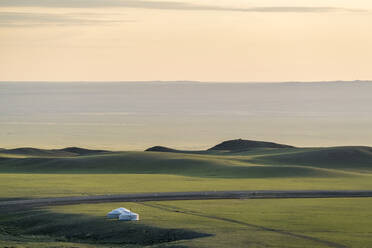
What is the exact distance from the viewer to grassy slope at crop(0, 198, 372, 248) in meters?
64.9

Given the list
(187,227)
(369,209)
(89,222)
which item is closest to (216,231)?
(187,227)

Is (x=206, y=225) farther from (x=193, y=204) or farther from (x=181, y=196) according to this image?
(x=181, y=196)

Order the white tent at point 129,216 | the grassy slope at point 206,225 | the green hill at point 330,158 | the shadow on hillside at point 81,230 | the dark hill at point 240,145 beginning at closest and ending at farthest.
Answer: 1. the grassy slope at point 206,225
2. the shadow on hillside at point 81,230
3. the white tent at point 129,216
4. the green hill at point 330,158
5. the dark hill at point 240,145

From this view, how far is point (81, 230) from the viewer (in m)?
72.4

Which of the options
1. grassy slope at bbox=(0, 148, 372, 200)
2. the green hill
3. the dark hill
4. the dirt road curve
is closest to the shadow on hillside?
the dirt road curve

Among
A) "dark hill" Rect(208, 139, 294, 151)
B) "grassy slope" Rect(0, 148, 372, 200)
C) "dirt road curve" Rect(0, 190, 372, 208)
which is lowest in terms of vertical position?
"dirt road curve" Rect(0, 190, 372, 208)

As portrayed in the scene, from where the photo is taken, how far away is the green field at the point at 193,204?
67500mm

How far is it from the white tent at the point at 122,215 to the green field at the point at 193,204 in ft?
2.63

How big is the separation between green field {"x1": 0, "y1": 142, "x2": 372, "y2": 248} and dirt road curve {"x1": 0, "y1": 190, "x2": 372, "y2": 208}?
3.19m

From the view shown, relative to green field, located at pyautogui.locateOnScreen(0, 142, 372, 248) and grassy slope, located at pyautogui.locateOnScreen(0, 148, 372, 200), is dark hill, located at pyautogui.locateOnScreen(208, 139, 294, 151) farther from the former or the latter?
green field, located at pyautogui.locateOnScreen(0, 142, 372, 248)

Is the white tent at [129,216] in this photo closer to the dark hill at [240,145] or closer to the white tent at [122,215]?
the white tent at [122,215]

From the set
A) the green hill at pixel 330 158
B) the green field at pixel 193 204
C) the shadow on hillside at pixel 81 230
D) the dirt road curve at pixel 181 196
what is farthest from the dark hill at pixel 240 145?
the shadow on hillside at pixel 81 230

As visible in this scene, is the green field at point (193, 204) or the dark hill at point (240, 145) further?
the dark hill at point (240, 145)

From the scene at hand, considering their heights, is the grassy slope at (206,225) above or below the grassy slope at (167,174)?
below
